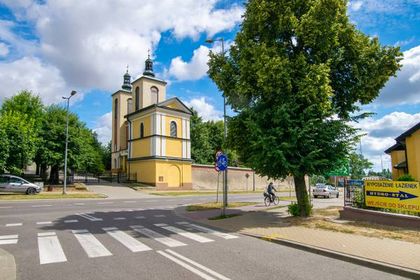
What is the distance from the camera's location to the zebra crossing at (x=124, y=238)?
25.7ft

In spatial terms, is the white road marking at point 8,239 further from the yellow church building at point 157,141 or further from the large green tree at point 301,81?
the yellow church building at point 157,141

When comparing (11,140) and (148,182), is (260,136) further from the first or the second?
(148,182)

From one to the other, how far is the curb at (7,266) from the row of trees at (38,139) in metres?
24.4

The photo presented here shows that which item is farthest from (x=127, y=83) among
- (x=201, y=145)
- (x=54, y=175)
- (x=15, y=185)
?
(x=15, y=185)

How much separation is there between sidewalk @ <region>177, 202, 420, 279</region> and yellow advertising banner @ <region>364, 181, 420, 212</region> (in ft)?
10.9

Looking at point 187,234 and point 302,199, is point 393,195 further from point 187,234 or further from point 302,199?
point 187,234

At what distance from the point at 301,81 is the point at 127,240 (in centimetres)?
861

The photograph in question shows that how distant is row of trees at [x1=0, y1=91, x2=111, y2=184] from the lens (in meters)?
29.4

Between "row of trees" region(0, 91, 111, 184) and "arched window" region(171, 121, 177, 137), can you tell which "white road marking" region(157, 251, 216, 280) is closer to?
"row of trees" region(0, 91, 111, 184)

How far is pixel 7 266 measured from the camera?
6633 mm

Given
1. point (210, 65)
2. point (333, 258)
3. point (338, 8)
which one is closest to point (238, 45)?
point (210, 65)

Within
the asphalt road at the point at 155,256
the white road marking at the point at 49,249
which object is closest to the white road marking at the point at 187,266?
the asphalt road at the point at 155,256

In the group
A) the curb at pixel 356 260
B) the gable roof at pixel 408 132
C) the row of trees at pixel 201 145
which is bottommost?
the curb at pixel 356 260

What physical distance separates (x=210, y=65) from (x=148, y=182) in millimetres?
29213
